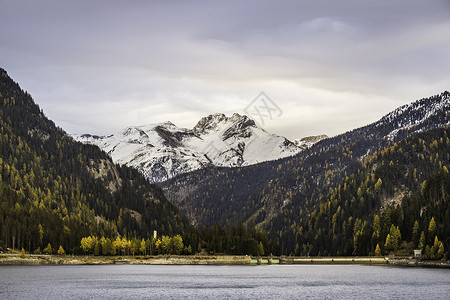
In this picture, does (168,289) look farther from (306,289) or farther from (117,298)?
(306,289)

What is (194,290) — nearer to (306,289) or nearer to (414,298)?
(306,289)

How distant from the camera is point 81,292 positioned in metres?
140

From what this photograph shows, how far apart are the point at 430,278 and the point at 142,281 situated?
81960 mm

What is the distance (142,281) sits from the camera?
17438 cm

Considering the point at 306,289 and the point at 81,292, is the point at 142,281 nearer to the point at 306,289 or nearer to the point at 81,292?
the point at 81,292

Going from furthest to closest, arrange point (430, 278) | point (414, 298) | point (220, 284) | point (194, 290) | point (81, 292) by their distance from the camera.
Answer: point (430, 278) < point (220, 284) < point (194, 290) < point (81, 292) < point (414, 298)

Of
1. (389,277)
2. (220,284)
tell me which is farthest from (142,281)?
(389,277)

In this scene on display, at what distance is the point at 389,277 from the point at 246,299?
7224cm

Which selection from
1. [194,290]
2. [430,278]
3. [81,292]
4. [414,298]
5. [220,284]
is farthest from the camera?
[430,278]

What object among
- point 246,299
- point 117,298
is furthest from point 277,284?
point 117,298

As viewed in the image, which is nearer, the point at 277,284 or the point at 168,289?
the point at 168,289

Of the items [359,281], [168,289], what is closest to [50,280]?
[168,289]

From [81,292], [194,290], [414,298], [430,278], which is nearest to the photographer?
[414,298]

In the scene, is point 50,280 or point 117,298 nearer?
Result: point 117,298
